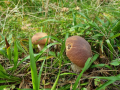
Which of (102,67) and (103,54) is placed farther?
(103,54)

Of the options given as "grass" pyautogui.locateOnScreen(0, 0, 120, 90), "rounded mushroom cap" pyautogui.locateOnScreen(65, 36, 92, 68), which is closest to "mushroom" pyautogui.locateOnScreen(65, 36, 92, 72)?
"rounded mushroom cap" pyautogui.locateOnScreen(65, 36, 92, 68)

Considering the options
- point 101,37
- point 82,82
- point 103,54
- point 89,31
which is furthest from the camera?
point 89,31

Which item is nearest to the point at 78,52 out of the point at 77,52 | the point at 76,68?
the point at 77,52

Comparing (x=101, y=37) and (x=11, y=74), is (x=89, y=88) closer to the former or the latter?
(x=101, y=37)

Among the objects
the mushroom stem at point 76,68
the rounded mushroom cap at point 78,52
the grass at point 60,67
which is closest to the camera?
the grass at point 60,67

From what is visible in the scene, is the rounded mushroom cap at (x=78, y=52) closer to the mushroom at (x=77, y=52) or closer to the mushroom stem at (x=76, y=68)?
the mushroom at (x=77, y=52)

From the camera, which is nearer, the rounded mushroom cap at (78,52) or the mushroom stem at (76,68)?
the rounded mushroom cap at (78,52)

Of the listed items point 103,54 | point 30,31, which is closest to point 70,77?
point 103,54

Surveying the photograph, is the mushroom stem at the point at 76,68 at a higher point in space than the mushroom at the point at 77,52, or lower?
lower

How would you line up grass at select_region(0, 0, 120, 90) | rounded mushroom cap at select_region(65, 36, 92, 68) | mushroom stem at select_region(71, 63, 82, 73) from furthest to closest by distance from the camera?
1. mushroom stem at select_region(71, 63, 82, 73)
2. rounded mushroom cap at select_region(65, 36, 92, 68)
3. grass at select_region(0, 0, 120, 90)

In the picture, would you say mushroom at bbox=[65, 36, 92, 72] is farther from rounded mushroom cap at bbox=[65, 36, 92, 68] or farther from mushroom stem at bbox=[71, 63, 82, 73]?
mushroom stem at bbox=[71, 63, 82, 73]

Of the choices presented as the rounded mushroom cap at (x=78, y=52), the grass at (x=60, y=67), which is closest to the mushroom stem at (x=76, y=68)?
the grass at (x=60, y=67)
